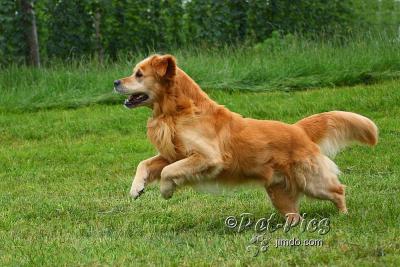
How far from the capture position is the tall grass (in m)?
13.6

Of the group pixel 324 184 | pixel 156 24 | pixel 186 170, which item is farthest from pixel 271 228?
pixel 156 24

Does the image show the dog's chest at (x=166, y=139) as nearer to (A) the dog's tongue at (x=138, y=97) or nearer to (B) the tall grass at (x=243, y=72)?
(A) the dog's tongue at (x=138, y=97)

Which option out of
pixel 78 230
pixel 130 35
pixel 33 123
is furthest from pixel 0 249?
pixel 130 35

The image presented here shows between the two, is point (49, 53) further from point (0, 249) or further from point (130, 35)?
point (0, 249)

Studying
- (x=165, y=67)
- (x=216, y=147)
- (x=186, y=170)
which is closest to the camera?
(x=186, y=170)

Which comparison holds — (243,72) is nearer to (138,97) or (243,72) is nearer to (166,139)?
(138,97)

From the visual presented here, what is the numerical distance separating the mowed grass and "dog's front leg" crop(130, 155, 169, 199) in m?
0.40

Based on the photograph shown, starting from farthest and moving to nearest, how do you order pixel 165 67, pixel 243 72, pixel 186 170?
pixel 243 72 < pixel 165 67 < pixel 186 170

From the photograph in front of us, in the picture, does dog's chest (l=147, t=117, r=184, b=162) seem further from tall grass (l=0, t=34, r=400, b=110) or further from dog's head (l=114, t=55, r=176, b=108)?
tall grass (l=0, t=34, r=400, b=110)

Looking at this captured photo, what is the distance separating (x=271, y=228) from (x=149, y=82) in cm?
170


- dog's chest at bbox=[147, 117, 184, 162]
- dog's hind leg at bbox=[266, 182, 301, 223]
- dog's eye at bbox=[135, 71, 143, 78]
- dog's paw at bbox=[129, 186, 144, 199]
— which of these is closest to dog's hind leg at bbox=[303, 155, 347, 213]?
dog's hind leg at bbox=[266, 182, 301, 223]

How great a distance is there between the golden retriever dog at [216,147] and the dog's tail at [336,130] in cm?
15

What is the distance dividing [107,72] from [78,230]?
8308mm

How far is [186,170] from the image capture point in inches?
252
